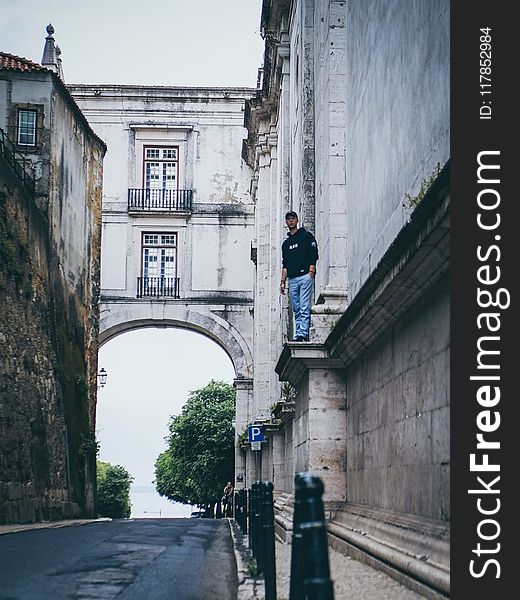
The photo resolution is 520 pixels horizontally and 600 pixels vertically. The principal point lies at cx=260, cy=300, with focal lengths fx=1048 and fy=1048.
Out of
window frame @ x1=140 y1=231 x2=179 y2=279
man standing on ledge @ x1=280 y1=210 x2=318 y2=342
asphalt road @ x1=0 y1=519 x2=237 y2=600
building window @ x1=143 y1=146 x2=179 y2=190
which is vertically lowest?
asphalt road @ x1=0 y1=519 x2=237 y2=600

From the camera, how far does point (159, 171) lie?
126 ft

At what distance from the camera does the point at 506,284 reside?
13.6 feet

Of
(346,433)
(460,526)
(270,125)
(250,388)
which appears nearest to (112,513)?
(250,388)

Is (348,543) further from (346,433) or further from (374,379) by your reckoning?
(346,433)

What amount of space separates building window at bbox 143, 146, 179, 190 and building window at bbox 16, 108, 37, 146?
45.3 ft

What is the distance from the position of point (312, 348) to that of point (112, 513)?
38.7 meters

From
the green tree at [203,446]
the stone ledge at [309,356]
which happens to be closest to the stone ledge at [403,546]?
the stone ledge at [309,356]

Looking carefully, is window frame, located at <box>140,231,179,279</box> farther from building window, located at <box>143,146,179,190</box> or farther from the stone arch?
building window, located at <box>143,146,179,190</box>

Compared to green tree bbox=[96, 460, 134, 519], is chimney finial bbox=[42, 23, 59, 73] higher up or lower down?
higher up

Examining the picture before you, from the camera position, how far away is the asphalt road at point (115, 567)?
7248 mm

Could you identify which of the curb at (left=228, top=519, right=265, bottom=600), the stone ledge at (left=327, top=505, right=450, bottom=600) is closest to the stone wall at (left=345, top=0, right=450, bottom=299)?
the stone ledge at (left=327, top=505, right=450, bottom=600)

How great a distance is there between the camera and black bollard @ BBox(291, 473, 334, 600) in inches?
125

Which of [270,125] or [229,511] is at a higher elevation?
[270,125]

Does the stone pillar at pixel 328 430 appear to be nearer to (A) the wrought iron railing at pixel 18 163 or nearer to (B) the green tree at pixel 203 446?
(A) the wrought iron railing at pixel 18 163
